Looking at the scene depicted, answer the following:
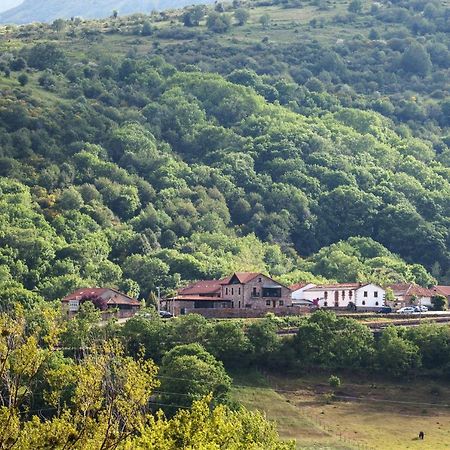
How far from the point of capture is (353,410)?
12031 centimetres

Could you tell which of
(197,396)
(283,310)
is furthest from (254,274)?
(197,396)

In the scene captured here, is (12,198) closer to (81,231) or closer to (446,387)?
(81,231)

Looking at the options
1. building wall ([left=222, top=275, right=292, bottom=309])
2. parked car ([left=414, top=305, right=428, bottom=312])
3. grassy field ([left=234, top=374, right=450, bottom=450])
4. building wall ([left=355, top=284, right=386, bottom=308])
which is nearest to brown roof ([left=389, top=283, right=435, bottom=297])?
parked car ([left=414, top=305, right=428, bottom=312])

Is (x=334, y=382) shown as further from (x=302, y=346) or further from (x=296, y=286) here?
(x=296, y=286)

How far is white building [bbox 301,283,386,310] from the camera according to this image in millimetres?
156375

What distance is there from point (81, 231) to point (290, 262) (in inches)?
1161

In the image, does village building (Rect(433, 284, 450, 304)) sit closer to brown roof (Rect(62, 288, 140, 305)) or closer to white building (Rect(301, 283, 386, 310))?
white building (Rect(301, 283, 386, 310))

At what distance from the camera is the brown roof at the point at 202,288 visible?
511 ft

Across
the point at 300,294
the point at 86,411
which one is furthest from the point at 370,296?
the point at 86,411

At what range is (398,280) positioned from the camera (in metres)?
182

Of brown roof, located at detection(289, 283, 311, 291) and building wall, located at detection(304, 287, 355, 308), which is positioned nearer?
building wall, located at detection(304, 287, 355, 308)

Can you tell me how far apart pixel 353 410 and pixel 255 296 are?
33776 mm

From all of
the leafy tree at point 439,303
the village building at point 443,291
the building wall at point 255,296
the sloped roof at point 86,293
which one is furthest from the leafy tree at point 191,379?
the village building at point 443,291

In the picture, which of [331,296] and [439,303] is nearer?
[331,296]
